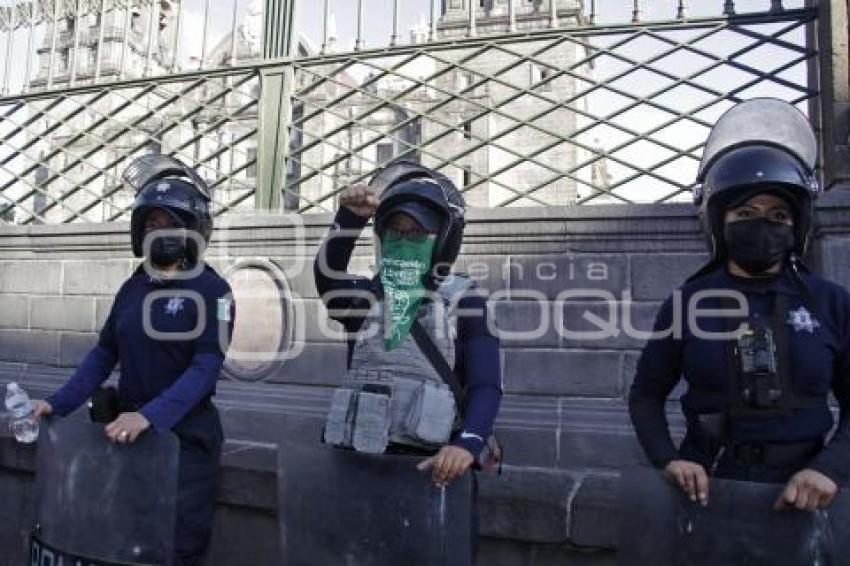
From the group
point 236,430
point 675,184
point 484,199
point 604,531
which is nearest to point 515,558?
point 604,531

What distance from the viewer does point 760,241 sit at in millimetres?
1817

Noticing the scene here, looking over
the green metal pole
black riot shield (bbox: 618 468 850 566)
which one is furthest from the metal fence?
black riot shield (bbox: 618 468 850 566)

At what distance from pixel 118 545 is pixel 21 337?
399 cm

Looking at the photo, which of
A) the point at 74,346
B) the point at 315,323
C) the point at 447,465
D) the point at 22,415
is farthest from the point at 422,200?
the point at 74,346

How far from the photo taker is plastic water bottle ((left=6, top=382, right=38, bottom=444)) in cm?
255

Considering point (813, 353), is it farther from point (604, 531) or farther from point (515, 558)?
point (515, 558)

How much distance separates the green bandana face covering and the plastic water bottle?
152 cm

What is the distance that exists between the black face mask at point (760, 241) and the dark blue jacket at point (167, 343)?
1.79 metres

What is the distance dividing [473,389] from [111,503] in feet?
3.90

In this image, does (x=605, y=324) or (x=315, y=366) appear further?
(x=315, y=366)

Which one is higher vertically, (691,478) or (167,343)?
(167,343)

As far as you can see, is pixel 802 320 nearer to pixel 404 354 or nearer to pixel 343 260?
pixel 404 354

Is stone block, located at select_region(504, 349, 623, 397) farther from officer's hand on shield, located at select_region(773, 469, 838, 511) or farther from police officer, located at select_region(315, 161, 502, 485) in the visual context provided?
officer's hand on shield, located at select_region(773, 469, 838, 511)

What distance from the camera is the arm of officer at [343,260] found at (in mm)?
2287
